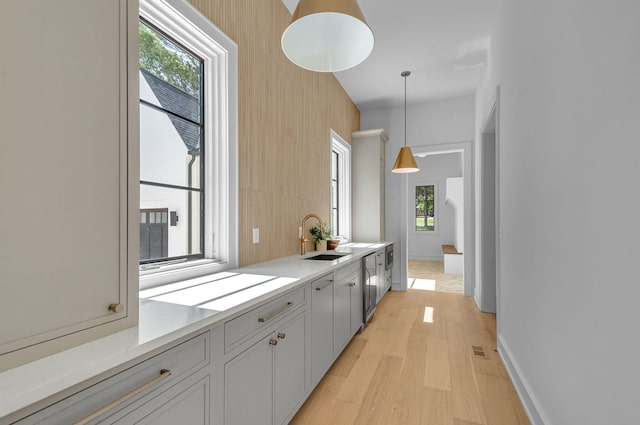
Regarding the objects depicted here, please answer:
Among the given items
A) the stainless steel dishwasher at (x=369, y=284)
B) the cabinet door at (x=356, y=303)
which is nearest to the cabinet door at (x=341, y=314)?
the cabinet door at (x=356, y=303)

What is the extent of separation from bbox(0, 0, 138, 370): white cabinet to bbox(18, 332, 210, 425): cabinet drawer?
0.19 metres

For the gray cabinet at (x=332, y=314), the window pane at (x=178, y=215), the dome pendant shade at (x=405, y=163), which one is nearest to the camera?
the window pane at (x=178, y=215)

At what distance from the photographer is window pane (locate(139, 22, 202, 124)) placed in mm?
1537

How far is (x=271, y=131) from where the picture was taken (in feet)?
8.09

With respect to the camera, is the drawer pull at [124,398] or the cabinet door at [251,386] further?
the cabinet door at [251,386]

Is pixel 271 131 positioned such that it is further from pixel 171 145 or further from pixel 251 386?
pixel 251 386

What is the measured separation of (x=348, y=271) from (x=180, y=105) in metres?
1.81

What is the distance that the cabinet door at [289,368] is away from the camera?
149 cm

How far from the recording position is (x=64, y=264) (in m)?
0.83

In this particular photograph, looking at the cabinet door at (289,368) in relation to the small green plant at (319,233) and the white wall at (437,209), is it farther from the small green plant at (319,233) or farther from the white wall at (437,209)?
the white wall at (437,209)

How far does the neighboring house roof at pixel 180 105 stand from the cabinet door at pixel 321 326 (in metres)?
1.18

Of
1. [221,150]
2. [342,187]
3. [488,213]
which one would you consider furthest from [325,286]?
[342,187]

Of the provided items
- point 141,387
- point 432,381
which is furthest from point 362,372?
point 141,387

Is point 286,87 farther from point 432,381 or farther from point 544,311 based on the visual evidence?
point 432,381
